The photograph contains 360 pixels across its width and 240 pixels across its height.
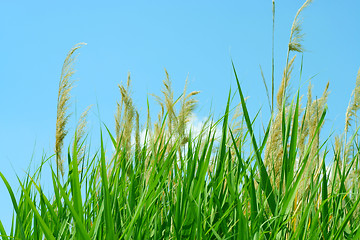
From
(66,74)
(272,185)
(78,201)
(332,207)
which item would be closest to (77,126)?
(66,74)

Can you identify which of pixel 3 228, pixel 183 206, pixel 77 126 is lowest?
pixel 3 228

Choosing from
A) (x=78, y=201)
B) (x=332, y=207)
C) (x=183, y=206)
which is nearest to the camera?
(x=78, y=201)

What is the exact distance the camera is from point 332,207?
2.51m

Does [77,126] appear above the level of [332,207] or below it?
above

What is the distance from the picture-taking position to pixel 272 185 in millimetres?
2377

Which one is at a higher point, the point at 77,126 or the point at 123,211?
the point at 77,126

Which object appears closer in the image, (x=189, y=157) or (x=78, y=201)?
(x=78, y=201)

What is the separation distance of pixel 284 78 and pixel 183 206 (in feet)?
3.05

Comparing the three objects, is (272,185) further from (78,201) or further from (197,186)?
(78,201)

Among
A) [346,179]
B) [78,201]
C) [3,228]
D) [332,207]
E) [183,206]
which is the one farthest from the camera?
[346,179]

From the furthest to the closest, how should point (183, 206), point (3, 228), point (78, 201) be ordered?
point (3, 228)
point (183, 206)
point (78, 201)

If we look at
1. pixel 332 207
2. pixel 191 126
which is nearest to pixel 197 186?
pixel 191 126

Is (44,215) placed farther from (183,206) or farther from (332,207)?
(332,207)

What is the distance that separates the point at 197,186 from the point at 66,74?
1.05 m
